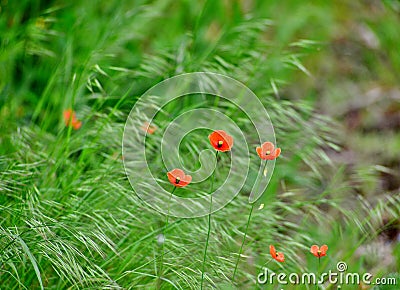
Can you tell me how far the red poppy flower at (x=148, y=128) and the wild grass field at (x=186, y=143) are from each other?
0.04ft

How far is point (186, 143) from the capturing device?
2.05 metres

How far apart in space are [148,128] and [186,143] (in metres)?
0.18

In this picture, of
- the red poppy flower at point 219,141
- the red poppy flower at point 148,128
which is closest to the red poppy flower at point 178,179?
the red poppy flower at point 219,141

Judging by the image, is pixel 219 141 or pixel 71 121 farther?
pixel 71 121

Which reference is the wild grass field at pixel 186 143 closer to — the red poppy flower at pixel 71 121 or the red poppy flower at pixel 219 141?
the red poppy flower at pixel 71 121

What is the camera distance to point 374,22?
131 inches

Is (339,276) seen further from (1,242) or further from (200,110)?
(1,242)

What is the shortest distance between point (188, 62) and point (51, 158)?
0.54 metres

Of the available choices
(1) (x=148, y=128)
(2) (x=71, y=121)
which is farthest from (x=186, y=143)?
(2) (x=71, y=121)

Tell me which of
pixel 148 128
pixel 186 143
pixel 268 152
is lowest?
pixel 186 143

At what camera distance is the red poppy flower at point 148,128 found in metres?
1.91

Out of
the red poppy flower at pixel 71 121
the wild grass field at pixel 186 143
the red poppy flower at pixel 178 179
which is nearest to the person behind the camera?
the red poppy flower at pixel 178 179

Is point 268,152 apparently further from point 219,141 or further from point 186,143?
point 186,143

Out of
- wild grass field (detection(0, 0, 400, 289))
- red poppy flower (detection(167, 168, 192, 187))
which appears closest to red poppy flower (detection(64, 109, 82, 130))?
wild grass field (detection(0, 0, 400, 289))
